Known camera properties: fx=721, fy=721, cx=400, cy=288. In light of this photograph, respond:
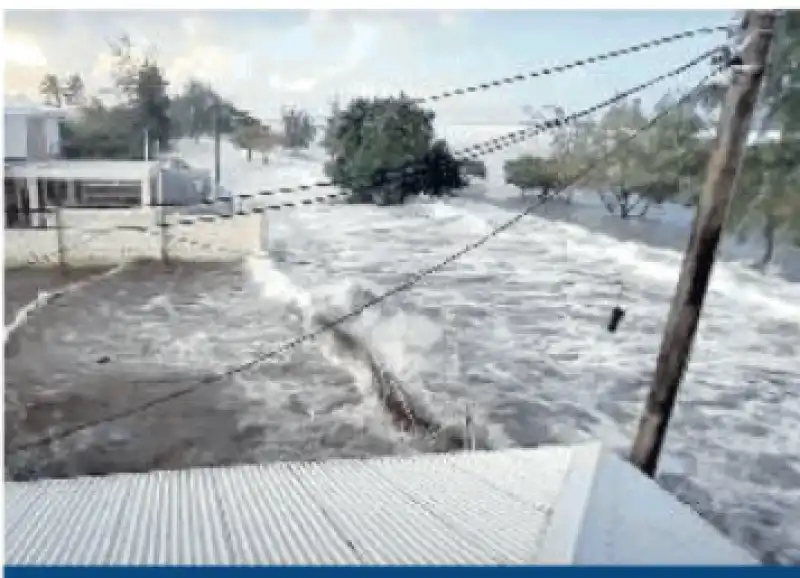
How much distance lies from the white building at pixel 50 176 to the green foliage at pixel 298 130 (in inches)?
19.6

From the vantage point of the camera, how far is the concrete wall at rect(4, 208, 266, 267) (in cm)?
278

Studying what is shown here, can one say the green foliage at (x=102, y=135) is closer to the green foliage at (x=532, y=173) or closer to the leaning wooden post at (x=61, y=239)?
the leaning wooden post at (x=61, y=239)

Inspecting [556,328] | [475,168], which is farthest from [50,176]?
[556,328]

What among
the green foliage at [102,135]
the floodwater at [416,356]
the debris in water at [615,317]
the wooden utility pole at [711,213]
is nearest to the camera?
the wooden utility pole at [711,213]

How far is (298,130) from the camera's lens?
253cm

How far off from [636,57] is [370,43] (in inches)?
32.9

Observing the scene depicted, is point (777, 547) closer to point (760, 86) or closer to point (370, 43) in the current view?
point (760, 86)

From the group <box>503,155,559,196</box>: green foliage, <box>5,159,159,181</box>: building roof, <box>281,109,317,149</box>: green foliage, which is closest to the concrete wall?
<box>5,159,159,181</box>: building roof

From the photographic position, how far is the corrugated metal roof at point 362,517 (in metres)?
1.25

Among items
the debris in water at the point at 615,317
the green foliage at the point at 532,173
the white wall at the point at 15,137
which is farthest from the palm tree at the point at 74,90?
the debris in water at the point at 615,317

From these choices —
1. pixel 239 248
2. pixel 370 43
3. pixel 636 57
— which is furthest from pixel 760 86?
pixel 239 248

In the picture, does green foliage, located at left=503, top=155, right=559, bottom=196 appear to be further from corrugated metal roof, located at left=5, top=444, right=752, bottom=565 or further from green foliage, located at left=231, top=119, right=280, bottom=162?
corrugated metal roof, located at left=5, top=444, right=752, bottom=565

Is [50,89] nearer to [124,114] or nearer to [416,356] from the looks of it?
[124,114]

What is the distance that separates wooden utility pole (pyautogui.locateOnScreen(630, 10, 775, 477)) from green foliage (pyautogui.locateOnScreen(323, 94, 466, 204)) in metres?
1.06
